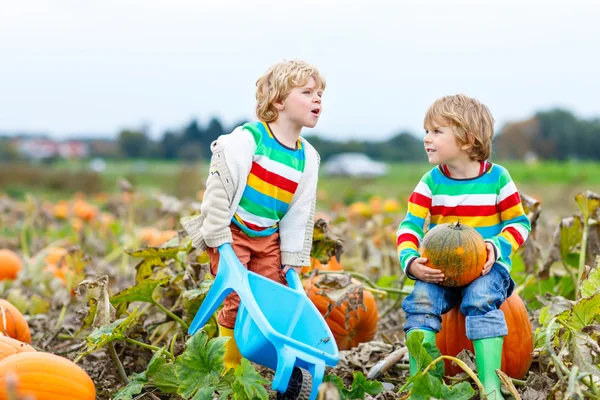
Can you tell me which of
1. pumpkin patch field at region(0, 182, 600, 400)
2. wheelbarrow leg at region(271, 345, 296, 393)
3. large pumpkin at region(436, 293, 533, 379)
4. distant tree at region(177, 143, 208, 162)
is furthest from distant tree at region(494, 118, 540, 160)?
wheelbarrow leg at region(271, 345, 296, 393)

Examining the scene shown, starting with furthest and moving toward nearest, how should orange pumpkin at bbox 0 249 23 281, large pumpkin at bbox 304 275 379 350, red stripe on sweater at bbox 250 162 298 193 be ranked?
orange pumpkin at bbox 0 249 23 281, large pumpkin at bbox 304 275 379 350, red stripe on sweater at bbox 250 162 298 193

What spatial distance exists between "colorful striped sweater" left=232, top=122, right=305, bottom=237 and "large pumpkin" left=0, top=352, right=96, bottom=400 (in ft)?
2.75

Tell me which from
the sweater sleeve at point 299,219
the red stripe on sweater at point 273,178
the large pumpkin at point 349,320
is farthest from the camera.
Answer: the large pumpkin at point 349,320

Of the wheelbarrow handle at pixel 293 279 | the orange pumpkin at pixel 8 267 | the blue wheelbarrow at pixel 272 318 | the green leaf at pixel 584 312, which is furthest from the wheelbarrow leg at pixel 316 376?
the orange pumpkin at pixel 8 267

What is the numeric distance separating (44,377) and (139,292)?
74 cm

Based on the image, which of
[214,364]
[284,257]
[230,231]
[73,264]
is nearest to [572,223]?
[284,257]

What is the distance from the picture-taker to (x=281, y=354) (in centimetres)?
250

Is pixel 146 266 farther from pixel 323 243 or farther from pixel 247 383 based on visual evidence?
pixel 247 383

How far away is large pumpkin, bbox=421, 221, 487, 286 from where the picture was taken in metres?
2.74

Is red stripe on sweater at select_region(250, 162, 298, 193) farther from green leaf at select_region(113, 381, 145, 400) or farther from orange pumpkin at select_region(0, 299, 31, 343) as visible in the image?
orange pumpkin at select_region(0, 299, 31, 343)

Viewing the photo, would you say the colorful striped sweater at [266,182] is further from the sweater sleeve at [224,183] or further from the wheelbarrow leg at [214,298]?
the wheelbarrow leg at [214,298]

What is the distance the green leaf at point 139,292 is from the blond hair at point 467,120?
4.32ft

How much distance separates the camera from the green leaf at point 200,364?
255 cm

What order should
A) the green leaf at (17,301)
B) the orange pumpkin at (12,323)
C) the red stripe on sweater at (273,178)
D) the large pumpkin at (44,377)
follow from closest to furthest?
1. the large pumpkin at (44,377)
2. the red stripe on sweater at (273,178)
3. the orange pumpkin at (12,323)
4. the green leaf at (17,301)
